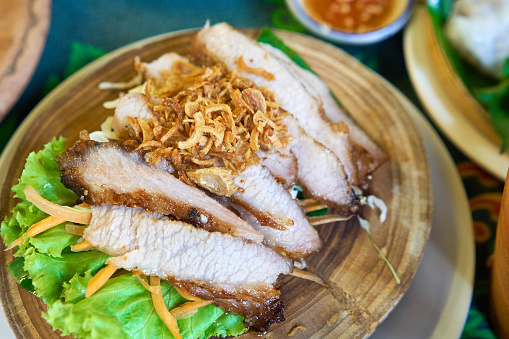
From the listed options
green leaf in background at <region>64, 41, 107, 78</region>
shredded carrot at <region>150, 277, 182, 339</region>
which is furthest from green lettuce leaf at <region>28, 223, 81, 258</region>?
green leaf in background at <region>64, 41, 107, 78</region>

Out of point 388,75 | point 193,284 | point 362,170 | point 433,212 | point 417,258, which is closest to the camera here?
point 193,284

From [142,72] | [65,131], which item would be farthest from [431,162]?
[65,131]

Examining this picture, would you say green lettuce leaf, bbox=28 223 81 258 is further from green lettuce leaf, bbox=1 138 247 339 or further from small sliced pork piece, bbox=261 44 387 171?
small sliced pork piece, bbox=261 44 387 171

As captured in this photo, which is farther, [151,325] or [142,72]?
[142,72]

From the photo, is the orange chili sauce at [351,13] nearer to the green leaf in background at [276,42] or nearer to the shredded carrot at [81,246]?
the green leaf in background at [276,42]

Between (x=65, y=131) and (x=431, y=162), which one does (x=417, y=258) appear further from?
(x=65, y=131)

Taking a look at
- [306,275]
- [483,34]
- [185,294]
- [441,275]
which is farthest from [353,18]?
[185,294]
